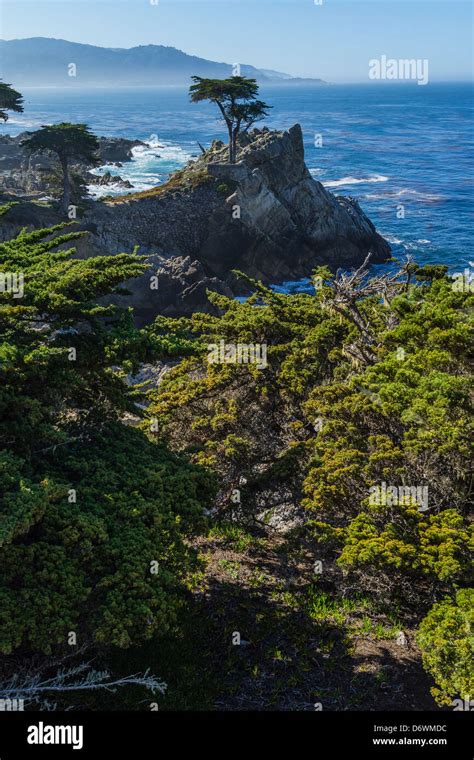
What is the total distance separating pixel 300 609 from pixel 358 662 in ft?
5.14

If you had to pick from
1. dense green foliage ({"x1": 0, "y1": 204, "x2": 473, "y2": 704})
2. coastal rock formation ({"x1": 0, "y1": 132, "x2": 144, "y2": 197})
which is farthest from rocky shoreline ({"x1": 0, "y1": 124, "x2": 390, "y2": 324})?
dense green foliage ({"x1": 0, "y1": 204, "x2": 473, "y2": 704})

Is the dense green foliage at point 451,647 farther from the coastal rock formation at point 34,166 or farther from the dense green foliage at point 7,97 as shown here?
the coastal rock formation at point 34,166

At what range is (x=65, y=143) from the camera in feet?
125

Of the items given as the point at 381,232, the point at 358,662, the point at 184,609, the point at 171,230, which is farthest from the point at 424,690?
the point at 381,232

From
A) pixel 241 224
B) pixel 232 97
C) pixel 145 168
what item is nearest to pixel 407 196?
pixel 232 97

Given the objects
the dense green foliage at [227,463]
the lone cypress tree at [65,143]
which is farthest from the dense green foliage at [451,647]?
the lone cypress tree at [65,143]

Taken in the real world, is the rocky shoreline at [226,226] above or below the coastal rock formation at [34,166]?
below

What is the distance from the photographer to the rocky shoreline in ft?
125

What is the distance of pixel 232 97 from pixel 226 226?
10.0 meters

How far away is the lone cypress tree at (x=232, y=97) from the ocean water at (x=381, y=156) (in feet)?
19.9

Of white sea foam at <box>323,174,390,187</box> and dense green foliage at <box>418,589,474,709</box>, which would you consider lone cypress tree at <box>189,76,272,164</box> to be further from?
dense green foliage at <box>418,589,474,709</box>

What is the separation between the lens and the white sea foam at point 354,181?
250 ft

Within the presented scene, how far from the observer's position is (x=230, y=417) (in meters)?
13.0

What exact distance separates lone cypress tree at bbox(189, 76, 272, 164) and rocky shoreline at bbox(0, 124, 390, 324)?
207 cm
